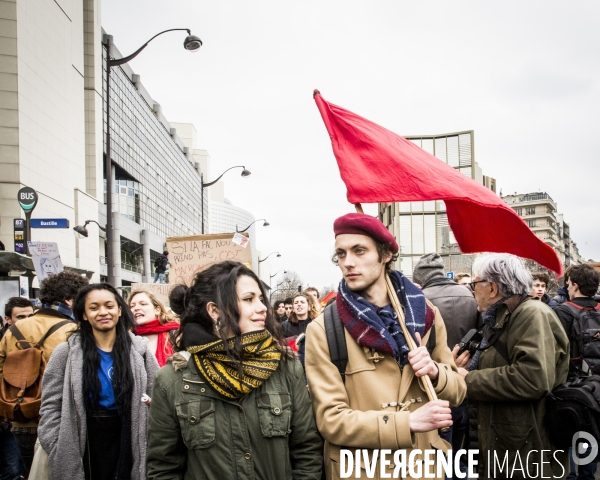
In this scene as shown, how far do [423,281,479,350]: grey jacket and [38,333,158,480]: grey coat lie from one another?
98.4 inches

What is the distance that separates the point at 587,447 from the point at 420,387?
1.72 meters

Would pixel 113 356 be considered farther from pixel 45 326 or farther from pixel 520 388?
pixel 520 388

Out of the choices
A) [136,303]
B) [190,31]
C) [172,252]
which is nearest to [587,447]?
[136,303]

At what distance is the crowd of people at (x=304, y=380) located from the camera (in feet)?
8.16

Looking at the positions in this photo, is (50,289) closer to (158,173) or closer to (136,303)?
(136,303)

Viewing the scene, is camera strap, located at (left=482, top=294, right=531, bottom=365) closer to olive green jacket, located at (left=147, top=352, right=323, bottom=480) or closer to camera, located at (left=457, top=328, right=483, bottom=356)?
camera, located at (left=457, top=328, right=483, bottom=356)

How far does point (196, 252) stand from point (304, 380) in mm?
5652

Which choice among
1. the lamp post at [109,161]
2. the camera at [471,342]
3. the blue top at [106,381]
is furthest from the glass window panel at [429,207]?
the blue top at [106,381]

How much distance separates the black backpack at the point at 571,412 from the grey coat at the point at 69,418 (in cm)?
263

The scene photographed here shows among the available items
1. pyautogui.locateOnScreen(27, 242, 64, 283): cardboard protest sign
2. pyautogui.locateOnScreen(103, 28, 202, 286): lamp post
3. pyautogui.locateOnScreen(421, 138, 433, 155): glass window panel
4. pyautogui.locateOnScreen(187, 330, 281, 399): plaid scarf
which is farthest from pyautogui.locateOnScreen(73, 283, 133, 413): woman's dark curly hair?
pyautogui.locateOnScreen(421, 138, 433, 155): glass window panel

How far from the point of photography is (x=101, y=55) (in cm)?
3925

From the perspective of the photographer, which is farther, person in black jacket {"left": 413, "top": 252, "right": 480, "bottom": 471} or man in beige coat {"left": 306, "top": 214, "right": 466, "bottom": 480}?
person in black jacket {"left": 413, "top": 252, "right": 480, "bottom": 471}

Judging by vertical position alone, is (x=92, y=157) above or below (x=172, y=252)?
above

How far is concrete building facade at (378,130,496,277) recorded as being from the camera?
1379 cm
